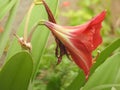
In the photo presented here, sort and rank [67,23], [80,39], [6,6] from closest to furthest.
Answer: [80,39], [6,6], [67,23]

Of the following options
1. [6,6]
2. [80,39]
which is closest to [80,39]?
[80,39]

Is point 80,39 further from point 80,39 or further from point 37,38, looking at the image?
point 37,38

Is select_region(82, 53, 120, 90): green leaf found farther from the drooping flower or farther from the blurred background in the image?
the blurred background

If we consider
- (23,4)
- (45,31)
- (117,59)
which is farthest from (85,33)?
(23,4)

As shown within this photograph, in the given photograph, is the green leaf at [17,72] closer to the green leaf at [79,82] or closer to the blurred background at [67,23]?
the green leaf at [79,82]

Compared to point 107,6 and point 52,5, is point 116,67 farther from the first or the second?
point 107,6

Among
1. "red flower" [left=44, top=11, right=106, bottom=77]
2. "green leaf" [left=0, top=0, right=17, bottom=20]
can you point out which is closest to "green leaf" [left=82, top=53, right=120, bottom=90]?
"red flower" [left=44, top=11, right=106, bottom=77]
